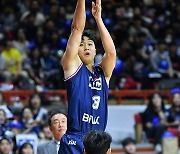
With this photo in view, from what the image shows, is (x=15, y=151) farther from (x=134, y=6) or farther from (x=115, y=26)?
(x=134, y=6)

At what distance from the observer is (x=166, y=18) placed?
17.3 m

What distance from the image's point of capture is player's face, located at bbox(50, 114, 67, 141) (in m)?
6.67

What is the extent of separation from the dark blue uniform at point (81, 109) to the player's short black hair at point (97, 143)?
0.88 m

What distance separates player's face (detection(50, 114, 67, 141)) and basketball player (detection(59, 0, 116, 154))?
3.31ft

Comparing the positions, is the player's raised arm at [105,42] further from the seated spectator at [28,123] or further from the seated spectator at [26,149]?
the seated spectator at [28,123]

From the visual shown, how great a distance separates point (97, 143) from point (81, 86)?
1.11 m

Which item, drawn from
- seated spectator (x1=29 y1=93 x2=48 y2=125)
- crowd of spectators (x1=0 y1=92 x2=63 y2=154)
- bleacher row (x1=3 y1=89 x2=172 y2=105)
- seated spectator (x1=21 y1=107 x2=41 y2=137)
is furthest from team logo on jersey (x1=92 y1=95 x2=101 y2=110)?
bleacher row (x1=3 y1=89 x2=172 y2=105)

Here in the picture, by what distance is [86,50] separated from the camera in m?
5.68

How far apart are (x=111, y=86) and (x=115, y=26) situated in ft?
9.54

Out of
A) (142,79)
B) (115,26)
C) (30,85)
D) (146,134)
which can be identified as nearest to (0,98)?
(30,85)

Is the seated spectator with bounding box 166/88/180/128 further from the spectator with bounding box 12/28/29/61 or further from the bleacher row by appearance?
the spectator with bounding box 12/28/29/61

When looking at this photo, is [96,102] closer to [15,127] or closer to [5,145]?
[5,145]

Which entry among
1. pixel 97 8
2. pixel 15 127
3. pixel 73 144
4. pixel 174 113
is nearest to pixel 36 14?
pixel 174 113

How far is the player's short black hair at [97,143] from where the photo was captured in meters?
4.57
